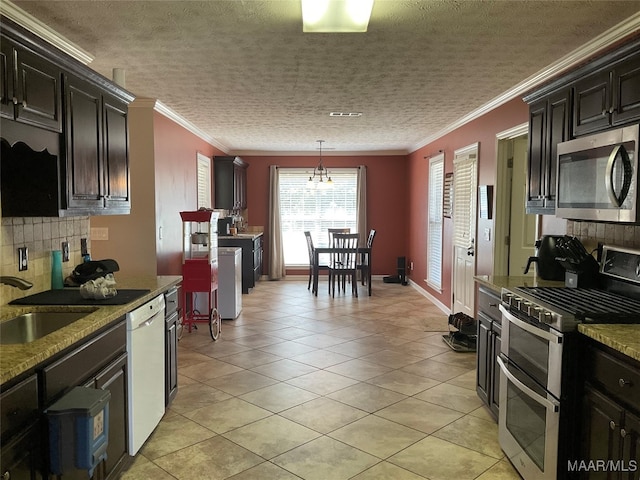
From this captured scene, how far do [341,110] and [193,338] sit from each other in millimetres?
2904

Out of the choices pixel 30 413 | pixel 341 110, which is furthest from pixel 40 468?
pixel 341 110

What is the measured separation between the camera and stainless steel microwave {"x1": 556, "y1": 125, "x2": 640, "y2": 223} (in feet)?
7.14

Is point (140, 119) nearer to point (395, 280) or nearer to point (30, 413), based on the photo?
point (30, 413)

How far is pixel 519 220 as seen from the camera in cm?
460

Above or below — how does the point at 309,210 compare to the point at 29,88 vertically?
below

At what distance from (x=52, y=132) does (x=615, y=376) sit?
276cm

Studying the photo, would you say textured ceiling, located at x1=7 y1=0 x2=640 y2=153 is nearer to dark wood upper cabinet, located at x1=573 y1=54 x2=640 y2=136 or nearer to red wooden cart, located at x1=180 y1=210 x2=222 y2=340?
dark wood upper cabinet, located at x1=573 y1=54 x2=640 y2=136

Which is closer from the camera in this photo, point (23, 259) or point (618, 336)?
point (618, 336)

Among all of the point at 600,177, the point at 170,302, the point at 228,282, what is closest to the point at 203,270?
the point at 228,282

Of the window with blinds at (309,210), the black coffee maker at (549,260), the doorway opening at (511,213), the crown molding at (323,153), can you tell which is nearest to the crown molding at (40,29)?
the black coffee maker at (549,260)

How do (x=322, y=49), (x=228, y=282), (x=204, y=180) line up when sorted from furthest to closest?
1. (x=204, y=180)
2. (x=228, y=282)
3. (x=322, y=49)

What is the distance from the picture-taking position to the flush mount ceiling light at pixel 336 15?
2.35 m

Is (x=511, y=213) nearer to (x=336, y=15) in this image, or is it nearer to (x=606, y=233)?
(x=606, y=233)

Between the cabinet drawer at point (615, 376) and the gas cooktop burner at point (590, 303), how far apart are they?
18 cm
